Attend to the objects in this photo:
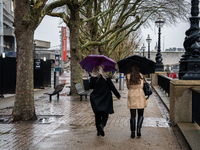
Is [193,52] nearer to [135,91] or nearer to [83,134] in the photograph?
[135,91]

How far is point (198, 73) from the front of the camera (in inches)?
277

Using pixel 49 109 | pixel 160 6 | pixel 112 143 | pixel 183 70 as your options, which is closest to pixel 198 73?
pixel 183 70

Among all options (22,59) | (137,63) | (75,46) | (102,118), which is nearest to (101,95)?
→ (102,118)

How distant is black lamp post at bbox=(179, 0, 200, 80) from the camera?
23.3 ft

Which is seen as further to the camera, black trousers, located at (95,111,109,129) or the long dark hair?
black trousers, located at (95,111,109,129)

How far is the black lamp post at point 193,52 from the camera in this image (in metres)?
7.09

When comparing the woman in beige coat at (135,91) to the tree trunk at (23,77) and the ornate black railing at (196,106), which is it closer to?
the ornate black railing at (196,106)

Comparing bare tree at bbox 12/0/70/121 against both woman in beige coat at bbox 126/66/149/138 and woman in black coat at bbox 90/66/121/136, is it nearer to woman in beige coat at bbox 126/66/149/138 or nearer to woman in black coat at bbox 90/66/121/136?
woman in black coat at bbox 90/66/121/136

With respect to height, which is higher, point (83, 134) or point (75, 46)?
point (75, 46)

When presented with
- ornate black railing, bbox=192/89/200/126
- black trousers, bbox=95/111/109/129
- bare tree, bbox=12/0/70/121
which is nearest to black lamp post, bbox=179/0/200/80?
ornate black railing, bbox=192/89/200/126

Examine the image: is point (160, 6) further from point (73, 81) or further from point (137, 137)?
point (137, 137)

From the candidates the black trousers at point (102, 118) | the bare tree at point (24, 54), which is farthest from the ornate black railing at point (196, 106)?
Result: the bare tree at point (24, 54)

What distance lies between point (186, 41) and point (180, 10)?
520 inches

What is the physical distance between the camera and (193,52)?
7.20m
